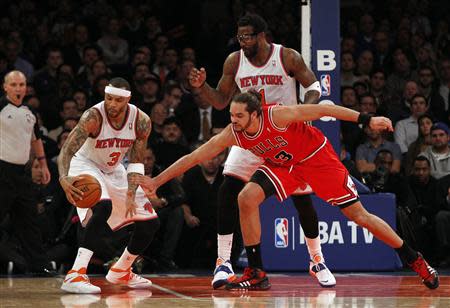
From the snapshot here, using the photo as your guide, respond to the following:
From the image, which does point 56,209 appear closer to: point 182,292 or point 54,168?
point 54,168

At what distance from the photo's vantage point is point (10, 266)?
33.7 feet

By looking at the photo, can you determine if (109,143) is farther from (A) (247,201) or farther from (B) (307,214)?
(B) (307,214)

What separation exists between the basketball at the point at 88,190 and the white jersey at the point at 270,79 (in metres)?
1.48

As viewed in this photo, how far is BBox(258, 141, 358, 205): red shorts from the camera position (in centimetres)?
786

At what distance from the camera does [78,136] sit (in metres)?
7.87

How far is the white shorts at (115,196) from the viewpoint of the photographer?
8.12m

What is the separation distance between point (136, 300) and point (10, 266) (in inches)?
132

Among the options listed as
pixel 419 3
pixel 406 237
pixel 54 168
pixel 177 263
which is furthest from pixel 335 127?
pixel 419 3

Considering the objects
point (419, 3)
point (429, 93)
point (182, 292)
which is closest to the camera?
point (182, 292)

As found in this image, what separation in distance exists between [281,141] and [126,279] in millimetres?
1719

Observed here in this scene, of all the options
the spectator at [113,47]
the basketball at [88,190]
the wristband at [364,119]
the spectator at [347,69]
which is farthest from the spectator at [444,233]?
the spectator at [113,47]

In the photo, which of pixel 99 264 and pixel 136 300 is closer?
pixel 136 300

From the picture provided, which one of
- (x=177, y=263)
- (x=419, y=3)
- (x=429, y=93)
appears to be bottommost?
(x=177, y=263)

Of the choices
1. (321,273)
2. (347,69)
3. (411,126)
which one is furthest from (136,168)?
(347,69)
